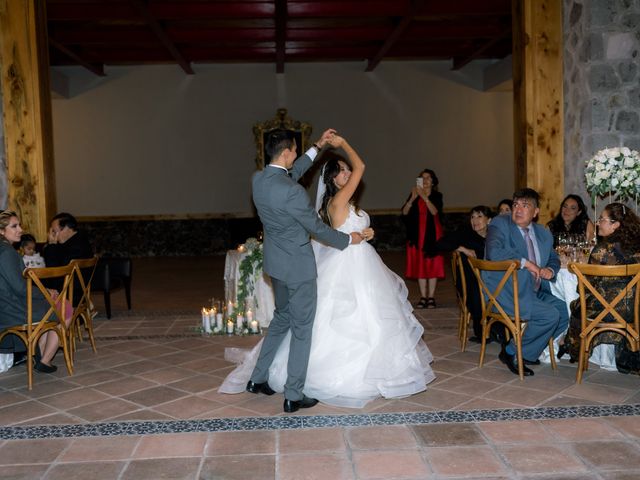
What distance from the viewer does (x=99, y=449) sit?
3.25m

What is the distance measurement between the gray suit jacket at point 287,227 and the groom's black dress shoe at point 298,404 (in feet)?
2.32

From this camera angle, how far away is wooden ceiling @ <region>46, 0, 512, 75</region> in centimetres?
958

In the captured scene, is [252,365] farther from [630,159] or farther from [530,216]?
[630,159]

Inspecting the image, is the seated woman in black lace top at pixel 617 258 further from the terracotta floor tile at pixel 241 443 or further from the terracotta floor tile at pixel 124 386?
the terracotta floor tile at pixel 124 386

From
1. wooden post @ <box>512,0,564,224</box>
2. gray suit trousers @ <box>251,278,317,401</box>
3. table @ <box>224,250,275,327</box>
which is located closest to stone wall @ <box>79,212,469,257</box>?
table @ <box>224,250,275,327</box>

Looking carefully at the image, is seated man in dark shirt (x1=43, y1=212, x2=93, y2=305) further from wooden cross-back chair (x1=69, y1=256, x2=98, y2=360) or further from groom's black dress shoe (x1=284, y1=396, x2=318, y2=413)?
groom's black dress shoe (x1=284, y1=396, x2=318, y2=413)

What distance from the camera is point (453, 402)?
152 inches

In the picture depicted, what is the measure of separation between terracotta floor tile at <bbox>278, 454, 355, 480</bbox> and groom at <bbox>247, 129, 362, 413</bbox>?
2.27 ft

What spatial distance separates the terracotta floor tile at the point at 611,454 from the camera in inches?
115

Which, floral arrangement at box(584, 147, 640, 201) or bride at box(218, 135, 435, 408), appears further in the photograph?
floral arrangement at box(584, 147, 640, 201)

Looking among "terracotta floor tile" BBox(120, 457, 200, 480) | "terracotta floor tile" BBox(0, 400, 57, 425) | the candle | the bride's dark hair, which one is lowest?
"terracotta floor tile" BBox(120, 457, 200, 480)

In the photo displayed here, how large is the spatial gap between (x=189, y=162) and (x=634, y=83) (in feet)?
31.3

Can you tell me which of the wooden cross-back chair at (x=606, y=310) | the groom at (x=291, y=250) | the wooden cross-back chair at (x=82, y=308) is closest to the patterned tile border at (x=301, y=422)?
the groom at (x=291, y=250)

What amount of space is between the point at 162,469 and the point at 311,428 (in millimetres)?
840
